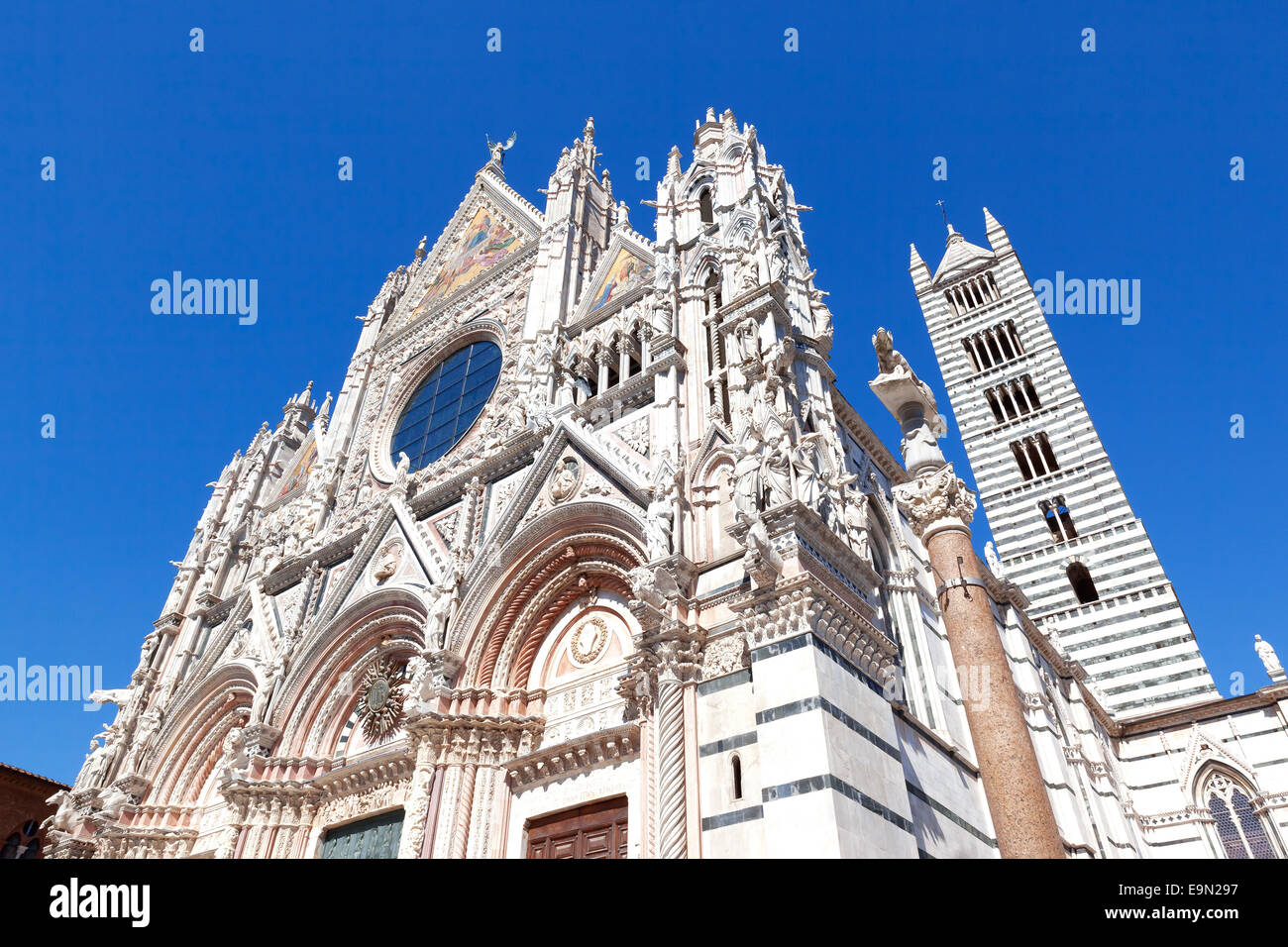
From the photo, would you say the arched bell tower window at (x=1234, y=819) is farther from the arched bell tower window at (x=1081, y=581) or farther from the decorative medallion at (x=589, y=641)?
the decorative medallion at (x=589, y=641)

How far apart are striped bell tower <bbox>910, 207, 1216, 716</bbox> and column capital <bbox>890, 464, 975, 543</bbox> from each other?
11.8m

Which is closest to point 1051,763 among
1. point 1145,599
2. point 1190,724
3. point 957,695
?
point 957,695

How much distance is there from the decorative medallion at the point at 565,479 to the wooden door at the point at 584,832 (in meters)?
4.73

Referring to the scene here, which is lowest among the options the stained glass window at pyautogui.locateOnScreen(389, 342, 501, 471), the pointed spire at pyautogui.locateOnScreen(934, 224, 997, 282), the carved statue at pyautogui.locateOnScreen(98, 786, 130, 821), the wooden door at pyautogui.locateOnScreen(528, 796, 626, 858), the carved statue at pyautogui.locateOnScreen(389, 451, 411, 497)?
the wooden door at pyautogui.locateOnScreen(528, 796, 626, 858)

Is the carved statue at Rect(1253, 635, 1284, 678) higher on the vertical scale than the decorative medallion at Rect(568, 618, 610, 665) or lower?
higher

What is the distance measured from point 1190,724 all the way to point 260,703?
23517 millimetres

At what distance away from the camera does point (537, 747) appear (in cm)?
1155

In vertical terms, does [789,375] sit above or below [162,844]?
above

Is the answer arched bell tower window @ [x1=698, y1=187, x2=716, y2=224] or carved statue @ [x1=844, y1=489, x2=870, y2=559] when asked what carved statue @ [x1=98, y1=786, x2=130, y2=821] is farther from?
arched bell tower window @ [x1=698, y1=187, x2=716, y2=224]

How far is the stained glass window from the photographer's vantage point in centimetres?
1845

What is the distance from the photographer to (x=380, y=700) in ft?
46.6

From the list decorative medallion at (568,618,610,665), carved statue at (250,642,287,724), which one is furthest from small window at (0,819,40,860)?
decorative medallion at (568,618,610,665)

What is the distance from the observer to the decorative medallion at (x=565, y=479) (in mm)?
12961

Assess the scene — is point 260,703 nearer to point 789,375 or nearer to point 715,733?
point 715,733
